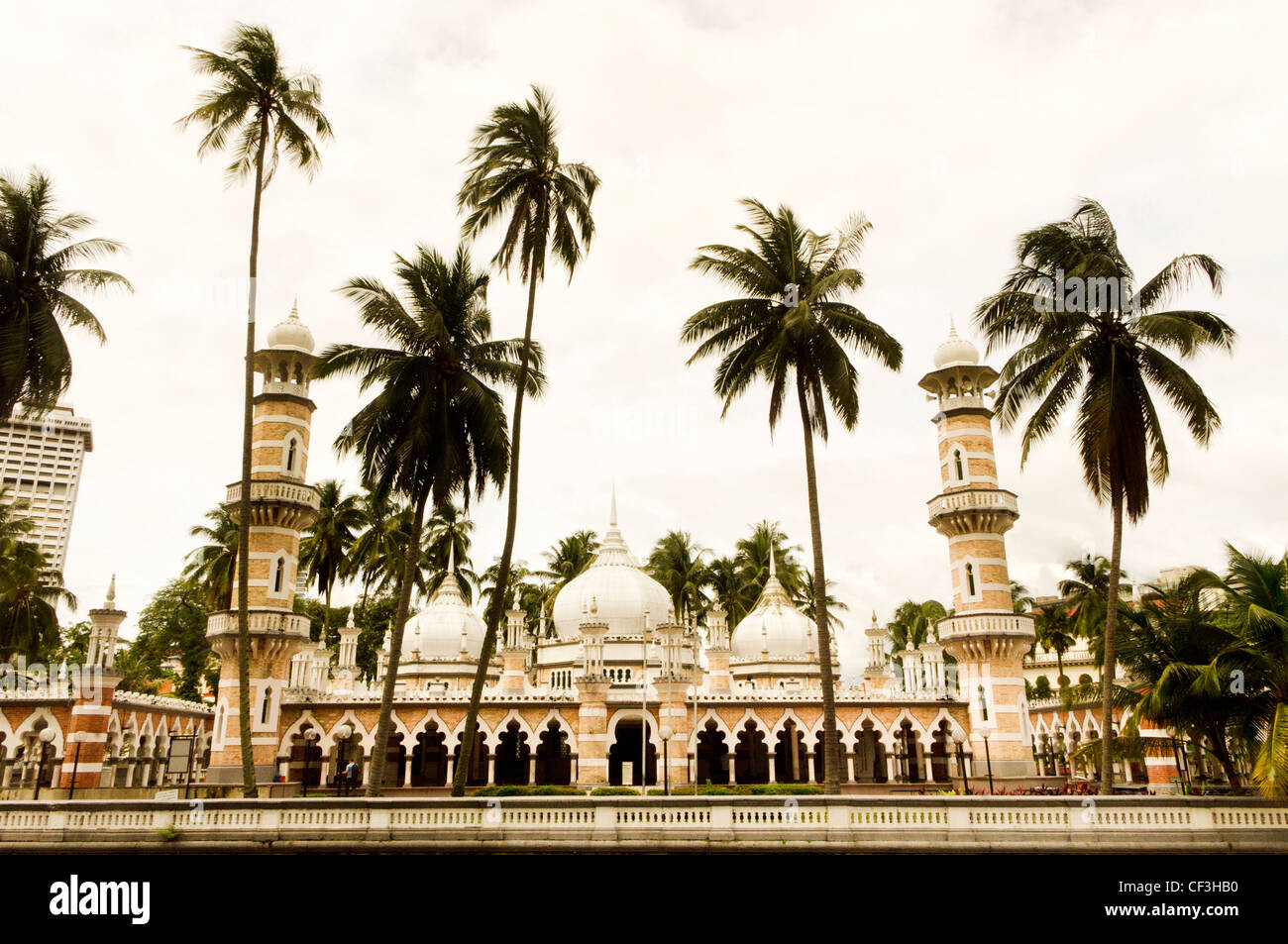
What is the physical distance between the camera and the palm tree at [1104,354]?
23.2 meters

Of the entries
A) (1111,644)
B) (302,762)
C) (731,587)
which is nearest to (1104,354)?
(1111,644)

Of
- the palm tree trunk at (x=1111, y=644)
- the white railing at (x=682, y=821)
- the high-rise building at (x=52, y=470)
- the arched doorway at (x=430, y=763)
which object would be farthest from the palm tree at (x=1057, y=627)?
the high-rise building at (x=52, y=470)

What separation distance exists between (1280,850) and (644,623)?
33.3m

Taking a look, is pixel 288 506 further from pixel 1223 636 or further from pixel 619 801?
pixel 1223 636

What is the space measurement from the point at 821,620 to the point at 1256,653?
987cm

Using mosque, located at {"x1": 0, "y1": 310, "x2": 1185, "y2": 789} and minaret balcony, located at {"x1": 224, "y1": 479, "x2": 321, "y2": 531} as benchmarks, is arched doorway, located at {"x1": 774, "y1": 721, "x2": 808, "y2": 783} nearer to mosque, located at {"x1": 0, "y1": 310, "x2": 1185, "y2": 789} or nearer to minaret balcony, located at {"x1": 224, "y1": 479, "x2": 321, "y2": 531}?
mosque, located at {"x1": 0, "y1": 310, "x2": 1185, "y2": 789}

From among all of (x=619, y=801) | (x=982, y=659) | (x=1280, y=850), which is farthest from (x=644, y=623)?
(x=1280, y=850)

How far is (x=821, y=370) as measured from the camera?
2627cm

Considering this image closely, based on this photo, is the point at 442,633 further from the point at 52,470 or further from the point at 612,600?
the point at 52,470

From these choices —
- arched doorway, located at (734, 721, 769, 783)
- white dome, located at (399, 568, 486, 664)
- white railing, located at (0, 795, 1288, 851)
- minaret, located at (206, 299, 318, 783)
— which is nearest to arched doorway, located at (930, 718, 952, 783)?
arched doorway, located at (734, 721, 769, 783)

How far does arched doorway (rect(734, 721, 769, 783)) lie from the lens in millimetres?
46122

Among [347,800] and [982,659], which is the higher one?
[982,659]

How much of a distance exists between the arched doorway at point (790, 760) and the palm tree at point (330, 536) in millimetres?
25559
